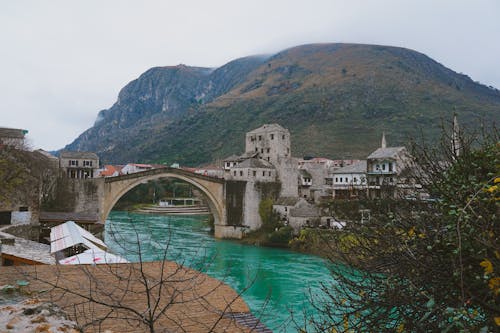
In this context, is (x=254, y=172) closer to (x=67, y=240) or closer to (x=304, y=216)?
(x=304, y=216)

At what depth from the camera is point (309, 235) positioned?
2889 cm

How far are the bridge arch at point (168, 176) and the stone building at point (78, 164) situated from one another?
42.3 ft

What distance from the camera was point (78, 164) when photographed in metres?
43.0

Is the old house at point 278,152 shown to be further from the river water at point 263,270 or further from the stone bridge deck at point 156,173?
the river water at point 263,270

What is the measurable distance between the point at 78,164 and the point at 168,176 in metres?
13.9

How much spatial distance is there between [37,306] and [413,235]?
440 cm

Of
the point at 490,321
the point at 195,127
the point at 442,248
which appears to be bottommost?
the point at 490,321

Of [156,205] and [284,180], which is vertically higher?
[284,180]

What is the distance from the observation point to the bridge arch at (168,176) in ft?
101


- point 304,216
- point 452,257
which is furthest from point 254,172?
point 452,257

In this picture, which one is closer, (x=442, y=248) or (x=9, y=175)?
(x=442, y=248)

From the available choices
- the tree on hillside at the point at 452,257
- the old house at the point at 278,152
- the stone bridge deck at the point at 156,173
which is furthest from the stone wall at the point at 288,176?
the tree on hillside at the point at 452,257

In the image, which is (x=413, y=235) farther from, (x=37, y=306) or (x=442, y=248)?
(x=37, y=306)

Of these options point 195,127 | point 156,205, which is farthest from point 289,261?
point 195,127
